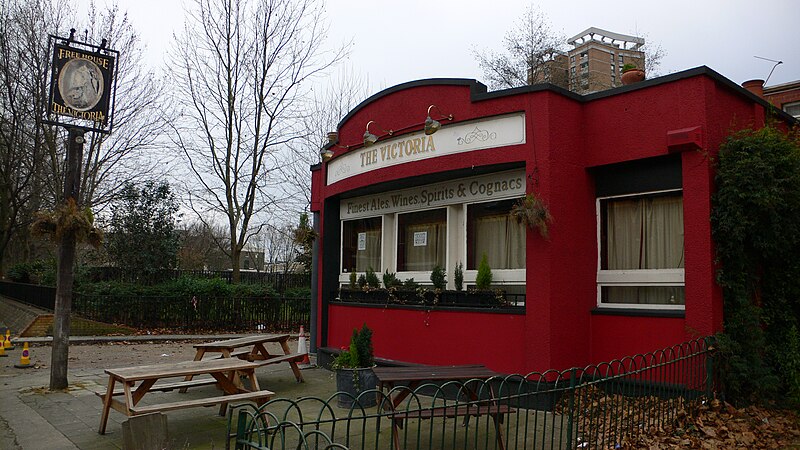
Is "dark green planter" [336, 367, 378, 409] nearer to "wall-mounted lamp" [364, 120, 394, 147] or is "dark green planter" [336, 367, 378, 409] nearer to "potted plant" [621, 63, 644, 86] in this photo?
"wall-mounted lamp" [364, 120, 394, 147]

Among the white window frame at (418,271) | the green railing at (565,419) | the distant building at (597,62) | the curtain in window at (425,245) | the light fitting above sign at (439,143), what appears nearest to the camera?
the green railing at (565,419)

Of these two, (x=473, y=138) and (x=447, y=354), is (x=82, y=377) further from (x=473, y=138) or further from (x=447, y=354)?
(x=473, y=138)

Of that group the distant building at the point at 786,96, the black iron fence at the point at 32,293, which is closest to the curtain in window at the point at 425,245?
the black iron fence at the point at 32,293

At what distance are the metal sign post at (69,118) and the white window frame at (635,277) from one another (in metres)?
7.56

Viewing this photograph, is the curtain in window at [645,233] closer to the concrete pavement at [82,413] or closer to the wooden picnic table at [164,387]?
the concrete pavement at [82,413]

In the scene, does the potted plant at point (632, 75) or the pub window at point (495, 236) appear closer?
the potted plant at point (632, 75)

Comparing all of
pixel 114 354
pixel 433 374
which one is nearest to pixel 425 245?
pixel 433 374

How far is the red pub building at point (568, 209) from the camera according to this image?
7.52m

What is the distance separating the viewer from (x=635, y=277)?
26.6 feet

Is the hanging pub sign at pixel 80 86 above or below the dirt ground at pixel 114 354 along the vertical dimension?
above

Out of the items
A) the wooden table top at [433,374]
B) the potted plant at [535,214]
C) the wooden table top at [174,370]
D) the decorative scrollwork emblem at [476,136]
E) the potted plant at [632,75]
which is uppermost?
the potted plant at [632,75]

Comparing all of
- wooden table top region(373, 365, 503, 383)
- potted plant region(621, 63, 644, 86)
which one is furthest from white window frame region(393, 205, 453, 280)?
wooden table top region(373, 365, 503, 383)

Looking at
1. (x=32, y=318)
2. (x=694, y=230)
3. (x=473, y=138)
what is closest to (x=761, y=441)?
(x=694, y=230)

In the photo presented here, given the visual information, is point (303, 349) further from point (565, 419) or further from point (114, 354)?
point (114, 354)
